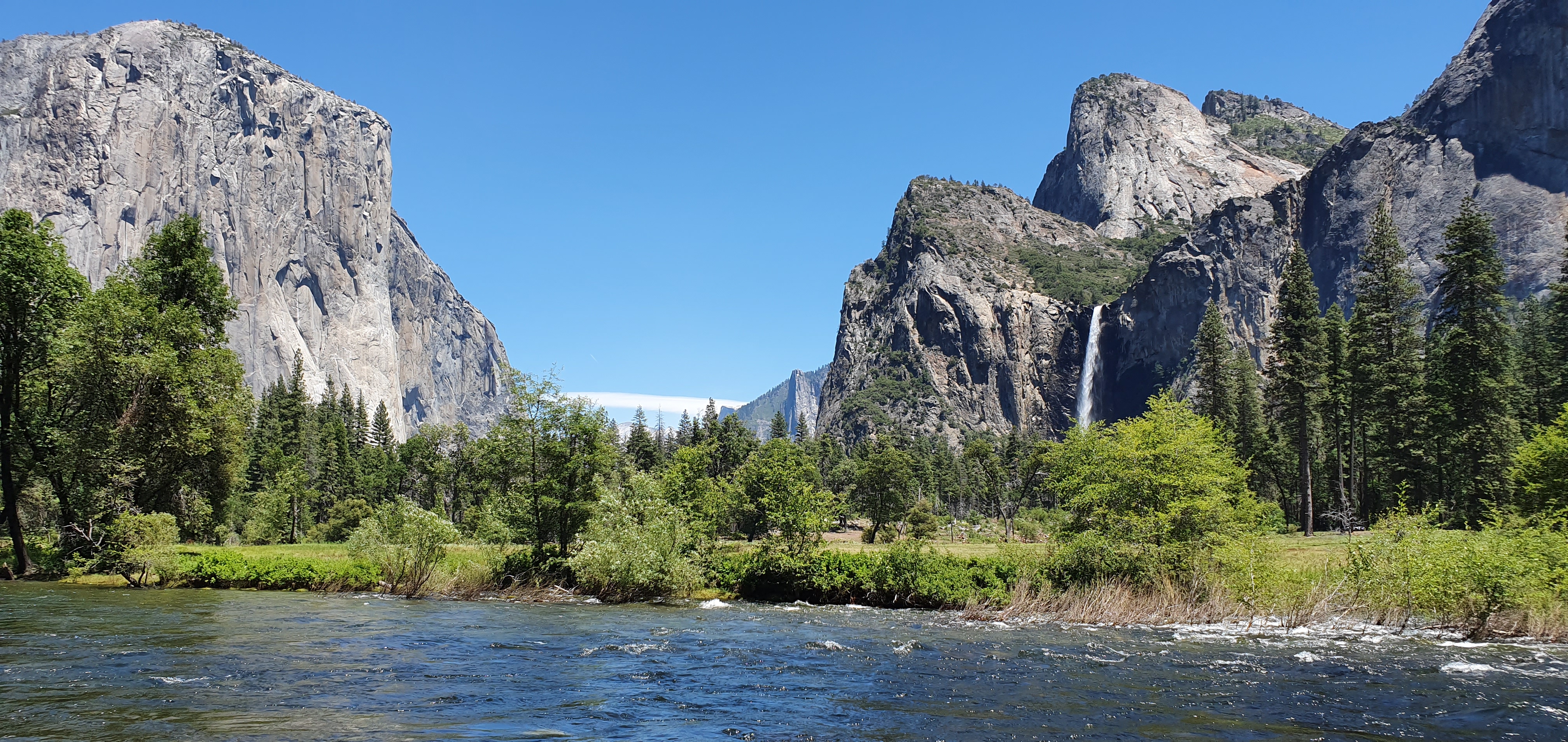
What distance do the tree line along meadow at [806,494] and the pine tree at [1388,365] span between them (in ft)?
0.61

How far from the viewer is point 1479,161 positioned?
497 ft

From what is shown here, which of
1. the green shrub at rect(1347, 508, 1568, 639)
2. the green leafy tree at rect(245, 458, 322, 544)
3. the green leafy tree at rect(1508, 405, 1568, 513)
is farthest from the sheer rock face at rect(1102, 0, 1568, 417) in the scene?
the green leafy tree at rect(245, 458, 322, 544)

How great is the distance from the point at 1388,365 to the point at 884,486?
38.0m

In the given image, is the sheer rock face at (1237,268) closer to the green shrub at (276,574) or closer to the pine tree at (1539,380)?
the pine tree at (1539,380)

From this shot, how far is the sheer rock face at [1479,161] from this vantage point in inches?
5477

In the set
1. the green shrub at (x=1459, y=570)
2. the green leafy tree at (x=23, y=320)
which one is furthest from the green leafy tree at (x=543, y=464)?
the green shrub at (x=1459, y=570)

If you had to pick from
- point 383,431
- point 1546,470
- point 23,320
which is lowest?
point 1546,470

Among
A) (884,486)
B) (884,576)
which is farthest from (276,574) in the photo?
(884,486)

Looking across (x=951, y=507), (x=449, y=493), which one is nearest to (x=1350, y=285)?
(x=951, y=507)

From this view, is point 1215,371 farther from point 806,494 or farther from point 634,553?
point 634,553

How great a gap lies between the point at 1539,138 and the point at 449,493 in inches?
7087

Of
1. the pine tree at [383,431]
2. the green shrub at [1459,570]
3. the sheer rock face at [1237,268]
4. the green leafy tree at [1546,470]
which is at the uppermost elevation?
the sheer rock face at [1237,268]

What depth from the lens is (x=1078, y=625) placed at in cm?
2442

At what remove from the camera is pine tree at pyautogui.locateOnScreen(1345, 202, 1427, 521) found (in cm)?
5388
